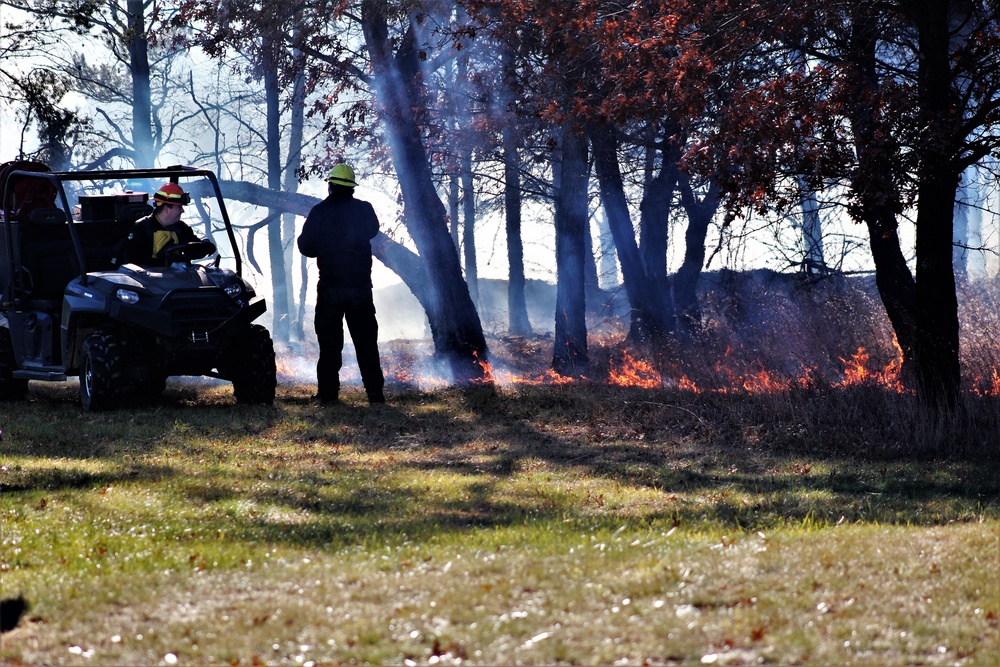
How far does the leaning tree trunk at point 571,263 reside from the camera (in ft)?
57.8

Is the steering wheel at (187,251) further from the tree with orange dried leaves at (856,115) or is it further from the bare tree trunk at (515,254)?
the bare tree trunk at (515,254)

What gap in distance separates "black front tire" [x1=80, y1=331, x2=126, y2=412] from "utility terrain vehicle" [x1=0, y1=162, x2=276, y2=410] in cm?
1

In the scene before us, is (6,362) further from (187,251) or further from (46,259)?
(187,251)

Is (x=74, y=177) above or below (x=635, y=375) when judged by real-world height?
above

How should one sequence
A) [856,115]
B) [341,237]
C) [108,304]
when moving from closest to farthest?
[856,115] → [108,304] → [341,237]

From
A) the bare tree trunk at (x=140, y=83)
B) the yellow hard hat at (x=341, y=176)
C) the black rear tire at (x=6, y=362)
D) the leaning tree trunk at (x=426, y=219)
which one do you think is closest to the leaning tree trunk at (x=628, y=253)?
the leaning tree trunk at (x=426, y=219)

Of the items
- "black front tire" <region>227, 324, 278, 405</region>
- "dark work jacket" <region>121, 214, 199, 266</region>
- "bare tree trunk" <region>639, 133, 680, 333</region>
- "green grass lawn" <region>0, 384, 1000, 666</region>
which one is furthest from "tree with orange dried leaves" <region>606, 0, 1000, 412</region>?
"bare tree trunk" <region>639, 133, 680, 333</region>

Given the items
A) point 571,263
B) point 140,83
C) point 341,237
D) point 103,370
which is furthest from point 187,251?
point 140,83

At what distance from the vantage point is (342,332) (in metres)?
12.7

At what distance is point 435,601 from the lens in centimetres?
478

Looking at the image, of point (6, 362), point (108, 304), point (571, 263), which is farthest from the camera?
point (571, 263)

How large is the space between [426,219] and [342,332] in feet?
15.0

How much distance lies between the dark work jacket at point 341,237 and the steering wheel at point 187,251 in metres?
1.01

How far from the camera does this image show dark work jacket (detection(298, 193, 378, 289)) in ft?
41.3
